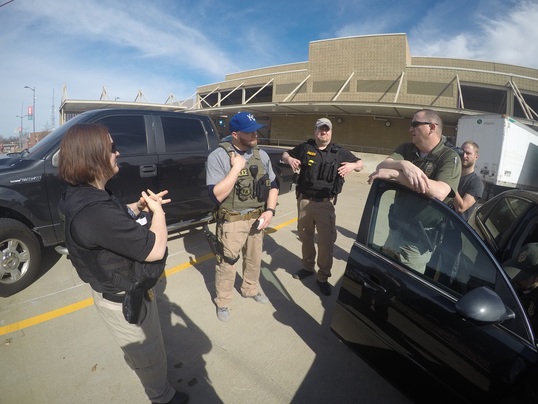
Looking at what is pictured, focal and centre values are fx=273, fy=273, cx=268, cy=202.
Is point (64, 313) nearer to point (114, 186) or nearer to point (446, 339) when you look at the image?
point (114, 186)

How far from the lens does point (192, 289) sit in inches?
125

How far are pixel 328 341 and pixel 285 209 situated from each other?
443 centimetres

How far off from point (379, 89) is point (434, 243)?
2262 cm

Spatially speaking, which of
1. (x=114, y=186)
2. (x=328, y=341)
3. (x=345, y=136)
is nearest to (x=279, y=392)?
(x=328, y=341)

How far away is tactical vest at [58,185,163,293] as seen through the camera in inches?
49.6

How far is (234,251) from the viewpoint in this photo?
2549 mm

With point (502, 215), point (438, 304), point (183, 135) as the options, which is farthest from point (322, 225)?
point (183, 135)

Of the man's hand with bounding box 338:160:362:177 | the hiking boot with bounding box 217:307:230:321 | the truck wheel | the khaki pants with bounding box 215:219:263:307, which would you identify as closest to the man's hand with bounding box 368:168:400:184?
the man's hand with bounding box 338:160:362:177

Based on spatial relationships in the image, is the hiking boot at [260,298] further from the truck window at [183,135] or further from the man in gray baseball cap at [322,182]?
the truck window at [183,135]

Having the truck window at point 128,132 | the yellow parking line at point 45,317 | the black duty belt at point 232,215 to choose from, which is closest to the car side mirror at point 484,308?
the black duty belt at point 232,215

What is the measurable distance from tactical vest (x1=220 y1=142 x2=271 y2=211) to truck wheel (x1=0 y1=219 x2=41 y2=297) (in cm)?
218

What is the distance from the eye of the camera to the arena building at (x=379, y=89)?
749 inches

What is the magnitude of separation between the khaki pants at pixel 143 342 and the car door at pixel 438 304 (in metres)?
1.26

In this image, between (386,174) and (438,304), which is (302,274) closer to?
(386,174)
